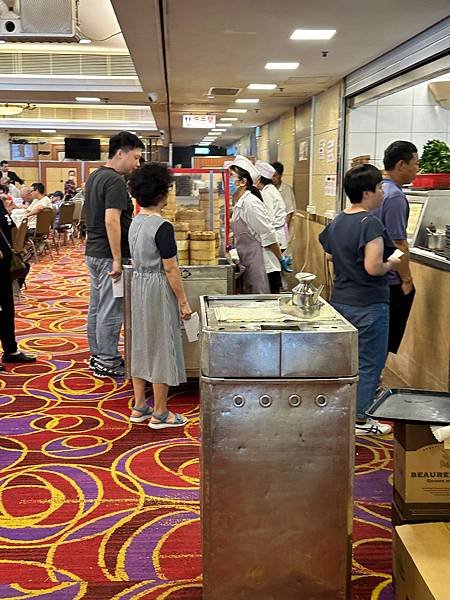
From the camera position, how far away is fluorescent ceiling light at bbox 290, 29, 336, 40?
517cm

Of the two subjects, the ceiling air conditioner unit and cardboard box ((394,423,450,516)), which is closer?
cardboard box ((394,423,450,516))

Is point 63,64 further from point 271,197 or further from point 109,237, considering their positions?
point 109,237

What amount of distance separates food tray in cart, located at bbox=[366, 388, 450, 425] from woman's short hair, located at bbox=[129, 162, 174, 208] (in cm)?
187

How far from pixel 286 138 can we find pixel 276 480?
987 cm

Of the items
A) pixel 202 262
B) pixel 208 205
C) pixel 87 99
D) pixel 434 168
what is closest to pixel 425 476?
pixel 202 262

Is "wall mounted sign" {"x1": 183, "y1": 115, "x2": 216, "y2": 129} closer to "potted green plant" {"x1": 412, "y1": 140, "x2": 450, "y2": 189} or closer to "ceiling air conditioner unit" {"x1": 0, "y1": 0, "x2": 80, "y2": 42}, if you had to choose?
"ceiling air conditioner unit" {"x1": 0, "y1": 0, "x2": 80, "y2": 42}

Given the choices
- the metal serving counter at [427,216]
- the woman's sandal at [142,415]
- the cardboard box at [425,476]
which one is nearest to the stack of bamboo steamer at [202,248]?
the woman's sandal at [142,415]

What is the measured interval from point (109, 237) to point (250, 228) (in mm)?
1048

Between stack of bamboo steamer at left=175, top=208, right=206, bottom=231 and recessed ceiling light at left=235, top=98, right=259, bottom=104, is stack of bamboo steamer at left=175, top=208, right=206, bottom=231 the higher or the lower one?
the lower one

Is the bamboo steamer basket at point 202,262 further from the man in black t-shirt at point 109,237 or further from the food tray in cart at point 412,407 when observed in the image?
the food tray in cart at point 412,407

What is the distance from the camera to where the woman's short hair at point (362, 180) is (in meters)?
3.84

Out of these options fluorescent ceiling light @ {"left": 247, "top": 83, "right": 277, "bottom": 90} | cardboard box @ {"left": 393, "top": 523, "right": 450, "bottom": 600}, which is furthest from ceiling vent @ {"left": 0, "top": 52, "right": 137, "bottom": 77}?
cardboard box @ {"left": 393, "top": 523, "right": 450, "bottom": 600}

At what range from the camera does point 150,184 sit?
3.84 m

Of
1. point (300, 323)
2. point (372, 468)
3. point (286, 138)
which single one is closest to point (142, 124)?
point (286, 138)
